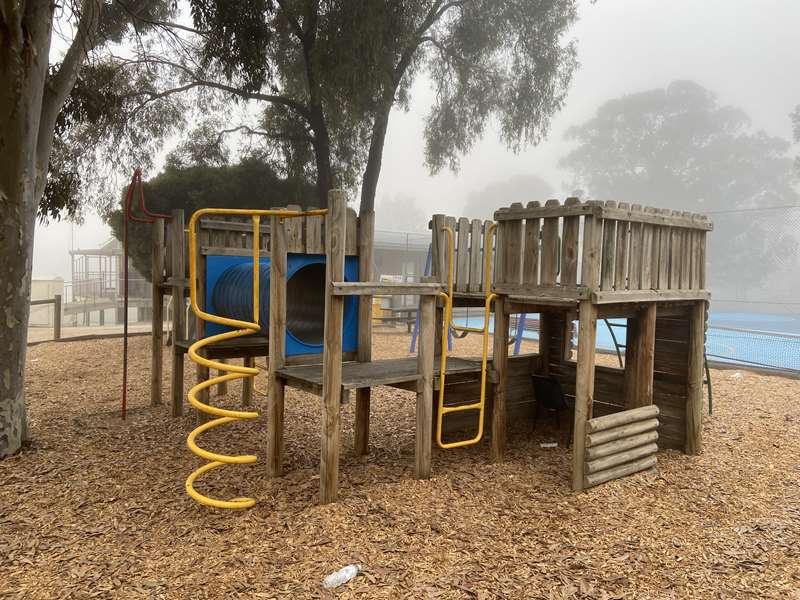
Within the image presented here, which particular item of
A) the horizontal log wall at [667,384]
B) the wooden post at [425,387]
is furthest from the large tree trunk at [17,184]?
the horizontal log wall at [667,384]

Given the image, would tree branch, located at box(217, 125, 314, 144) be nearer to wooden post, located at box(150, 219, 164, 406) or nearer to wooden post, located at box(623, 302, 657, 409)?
wooden post, located at box(150, 219, 164, 406)

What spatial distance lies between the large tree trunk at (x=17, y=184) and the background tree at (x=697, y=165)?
4025cm

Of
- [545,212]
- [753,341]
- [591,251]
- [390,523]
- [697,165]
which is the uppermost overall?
[697,165]

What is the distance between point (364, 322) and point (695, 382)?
3.09 m

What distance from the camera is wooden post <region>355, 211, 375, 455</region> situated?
4.86m

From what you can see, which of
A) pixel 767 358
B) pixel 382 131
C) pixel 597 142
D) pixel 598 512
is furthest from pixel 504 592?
pixel 597 142

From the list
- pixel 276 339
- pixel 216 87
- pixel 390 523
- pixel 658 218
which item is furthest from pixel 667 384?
pixel 216 87

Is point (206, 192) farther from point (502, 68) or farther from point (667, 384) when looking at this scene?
point (667, 384)

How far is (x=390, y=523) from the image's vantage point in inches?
154

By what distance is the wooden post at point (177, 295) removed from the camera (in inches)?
252

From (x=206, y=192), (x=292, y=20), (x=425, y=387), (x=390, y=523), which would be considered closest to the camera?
(x=390, y=523)

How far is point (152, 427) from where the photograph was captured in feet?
20.1

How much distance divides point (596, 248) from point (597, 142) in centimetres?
6492

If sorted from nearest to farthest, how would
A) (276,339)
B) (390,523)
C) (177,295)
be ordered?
(390,523)
(276,339)
(177,295)
